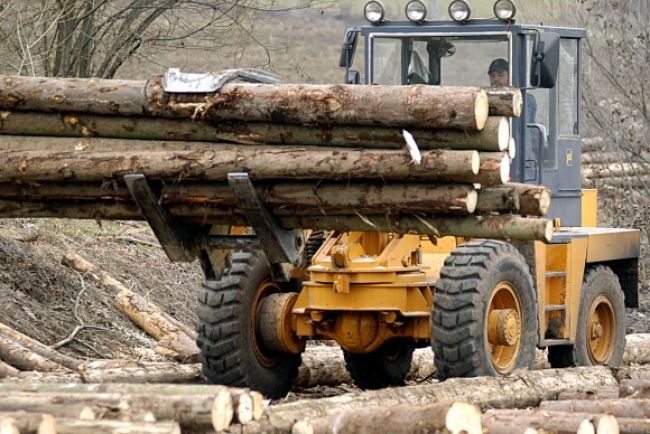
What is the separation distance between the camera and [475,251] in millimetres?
10914

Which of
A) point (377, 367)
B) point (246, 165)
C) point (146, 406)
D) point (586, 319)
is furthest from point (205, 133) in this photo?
point (586, 319)

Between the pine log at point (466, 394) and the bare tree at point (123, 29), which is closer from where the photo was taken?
the pine log at point (466, 394)

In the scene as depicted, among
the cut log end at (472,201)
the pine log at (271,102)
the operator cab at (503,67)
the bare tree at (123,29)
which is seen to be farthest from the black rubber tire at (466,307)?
the bare tree at (123,29)

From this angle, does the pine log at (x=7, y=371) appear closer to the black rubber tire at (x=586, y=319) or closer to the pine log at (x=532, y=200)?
the pine log at (x=532, y=200)

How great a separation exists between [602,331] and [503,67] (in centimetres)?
270

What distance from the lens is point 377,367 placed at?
40.3 ft

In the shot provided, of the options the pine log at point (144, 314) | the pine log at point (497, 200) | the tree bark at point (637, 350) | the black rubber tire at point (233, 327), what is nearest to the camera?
the pine log at point (497, 200)

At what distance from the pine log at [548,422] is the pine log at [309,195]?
1.28 metres

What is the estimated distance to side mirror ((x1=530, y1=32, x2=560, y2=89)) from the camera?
12.0 m

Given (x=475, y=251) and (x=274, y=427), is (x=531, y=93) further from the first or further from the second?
(x=274, y=427)

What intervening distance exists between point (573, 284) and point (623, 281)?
1.78 metres

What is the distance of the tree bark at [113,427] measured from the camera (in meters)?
7.33

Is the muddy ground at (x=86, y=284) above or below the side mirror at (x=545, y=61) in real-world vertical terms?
below

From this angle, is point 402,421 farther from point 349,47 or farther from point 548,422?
point 349,47
